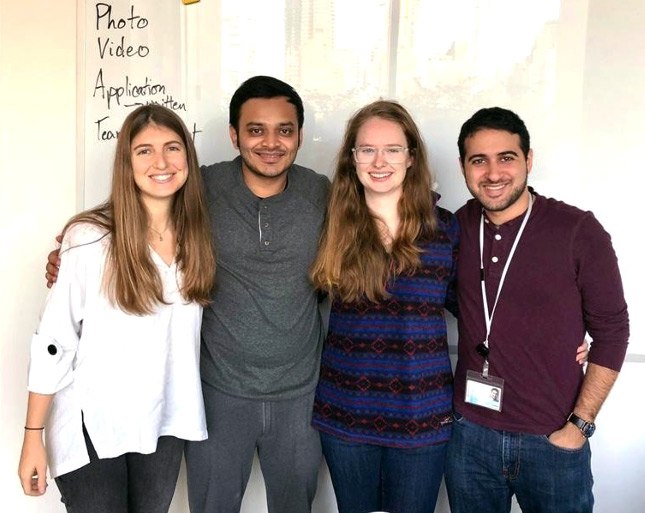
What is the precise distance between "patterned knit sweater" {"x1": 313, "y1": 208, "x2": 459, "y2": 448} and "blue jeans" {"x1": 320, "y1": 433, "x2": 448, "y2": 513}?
0.05 metres

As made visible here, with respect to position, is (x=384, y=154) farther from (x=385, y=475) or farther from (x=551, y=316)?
(x=385, y=475)

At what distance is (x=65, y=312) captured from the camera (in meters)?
1.64

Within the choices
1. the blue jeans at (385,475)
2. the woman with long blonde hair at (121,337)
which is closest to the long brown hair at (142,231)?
the woman with long blonde hair at (121,337)

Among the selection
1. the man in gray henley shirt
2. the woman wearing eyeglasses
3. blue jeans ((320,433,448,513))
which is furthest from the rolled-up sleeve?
the man in gray henley shirt

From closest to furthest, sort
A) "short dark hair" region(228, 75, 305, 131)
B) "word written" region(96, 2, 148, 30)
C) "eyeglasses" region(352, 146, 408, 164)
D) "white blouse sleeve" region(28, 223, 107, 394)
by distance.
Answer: "white blouse sleeve" region(28, 223, 107, 394) < "eyeglasses" region(352, 146, 408, 164) < "short dark hair" region(228, 75, 305, 131) < "word written" region(96, 2, 148, 30)

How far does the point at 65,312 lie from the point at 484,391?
117 cm

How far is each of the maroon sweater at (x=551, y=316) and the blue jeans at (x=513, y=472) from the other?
1.7 inches

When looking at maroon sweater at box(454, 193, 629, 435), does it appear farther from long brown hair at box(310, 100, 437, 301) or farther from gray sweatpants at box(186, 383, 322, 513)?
gray sweatpants at box(186, 383, 322, 513)

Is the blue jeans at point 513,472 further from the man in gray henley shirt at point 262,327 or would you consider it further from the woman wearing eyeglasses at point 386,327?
the man in gray henley shirt at point 262,327

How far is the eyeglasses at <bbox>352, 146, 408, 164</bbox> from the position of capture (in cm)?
188

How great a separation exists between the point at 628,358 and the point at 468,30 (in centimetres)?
134

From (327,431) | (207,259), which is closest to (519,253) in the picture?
(327,431)

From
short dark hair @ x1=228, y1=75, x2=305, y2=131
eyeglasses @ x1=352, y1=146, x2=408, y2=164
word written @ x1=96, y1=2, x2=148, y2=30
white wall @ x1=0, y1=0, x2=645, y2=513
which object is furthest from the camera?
word written @ x1=96, y1=2, x2=148, y2=30

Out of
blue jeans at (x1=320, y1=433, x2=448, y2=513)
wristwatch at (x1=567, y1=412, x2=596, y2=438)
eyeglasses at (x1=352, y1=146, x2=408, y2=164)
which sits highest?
eyeglasses at (x1=352, y1=146, x2=408, y2=164)
